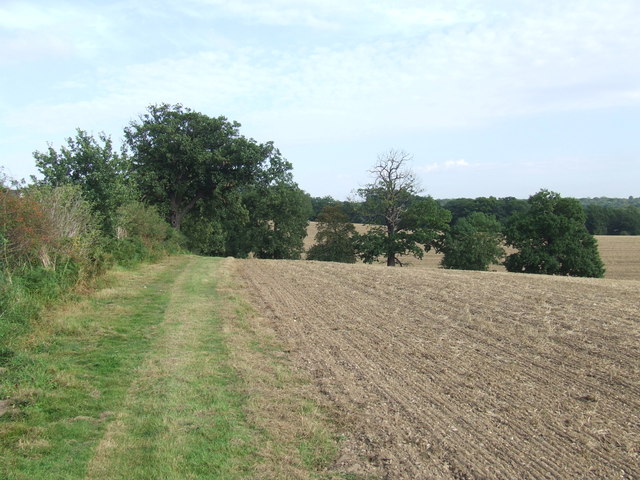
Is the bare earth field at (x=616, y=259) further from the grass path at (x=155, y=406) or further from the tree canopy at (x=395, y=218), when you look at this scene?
the grass path at (x=155, y=406)

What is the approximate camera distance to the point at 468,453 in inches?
176

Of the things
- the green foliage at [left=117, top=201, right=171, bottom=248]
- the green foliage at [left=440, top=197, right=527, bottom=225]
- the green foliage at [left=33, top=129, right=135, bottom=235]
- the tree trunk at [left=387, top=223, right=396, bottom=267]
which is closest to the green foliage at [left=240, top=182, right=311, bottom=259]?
the tree trunk at [left=387, top=223, right=396, bottom=267]

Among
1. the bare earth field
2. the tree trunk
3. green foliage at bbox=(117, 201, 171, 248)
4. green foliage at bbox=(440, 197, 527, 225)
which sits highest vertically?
green foliage at bbox=(440, 197, 527, 225)

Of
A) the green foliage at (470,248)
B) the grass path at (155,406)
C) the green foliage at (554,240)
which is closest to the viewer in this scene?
the grass path at (155,406)

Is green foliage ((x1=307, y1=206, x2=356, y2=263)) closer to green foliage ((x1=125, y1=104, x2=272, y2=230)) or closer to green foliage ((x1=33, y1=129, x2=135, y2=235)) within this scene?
green foliage ((x1=125, y1=104, x2=272, y2=230))

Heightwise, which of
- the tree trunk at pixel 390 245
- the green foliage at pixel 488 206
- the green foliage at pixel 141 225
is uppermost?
the green foliage at pixel 488 206

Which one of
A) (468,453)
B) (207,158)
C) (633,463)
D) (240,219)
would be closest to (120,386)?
(468,453)

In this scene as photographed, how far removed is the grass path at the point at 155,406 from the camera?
14.4 feet

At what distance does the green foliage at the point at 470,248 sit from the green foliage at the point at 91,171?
36598 millimetres

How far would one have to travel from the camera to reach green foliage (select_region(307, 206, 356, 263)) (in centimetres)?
5138

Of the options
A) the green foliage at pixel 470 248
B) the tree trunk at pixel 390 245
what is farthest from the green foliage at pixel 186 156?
the green foliage at pixel 470 248

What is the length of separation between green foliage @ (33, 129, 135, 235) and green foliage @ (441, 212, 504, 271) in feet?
120

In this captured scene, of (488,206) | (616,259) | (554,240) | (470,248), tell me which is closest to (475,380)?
(554,240)

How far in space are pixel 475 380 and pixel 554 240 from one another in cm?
4134
